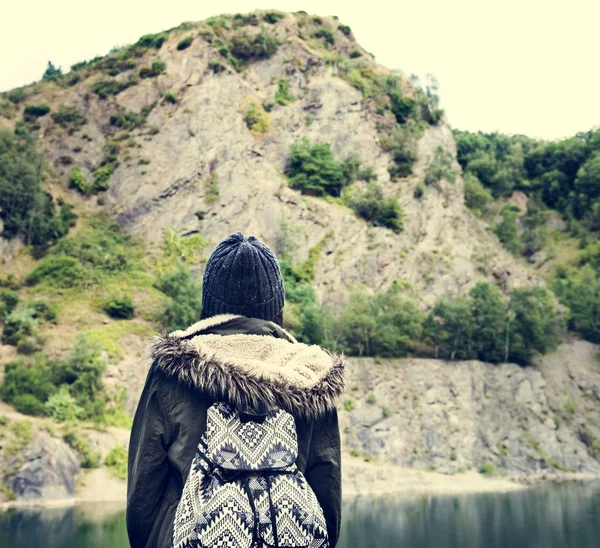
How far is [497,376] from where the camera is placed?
52.7 m

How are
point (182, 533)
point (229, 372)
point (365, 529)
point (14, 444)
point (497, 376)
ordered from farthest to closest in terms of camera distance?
point (497, 376), point (14, 444), point (365, 529), point (229, 372), point (182, 533)

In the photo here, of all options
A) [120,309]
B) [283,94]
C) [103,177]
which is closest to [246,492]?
[120,309]

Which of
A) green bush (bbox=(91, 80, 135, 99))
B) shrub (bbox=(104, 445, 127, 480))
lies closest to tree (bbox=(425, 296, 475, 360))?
shrub (bbox=(104, 445, 127, 480))

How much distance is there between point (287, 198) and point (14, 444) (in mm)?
32370

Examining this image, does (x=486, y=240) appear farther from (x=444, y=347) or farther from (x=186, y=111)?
(x=186, y=111)

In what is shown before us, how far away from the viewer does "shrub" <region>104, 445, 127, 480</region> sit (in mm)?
39125

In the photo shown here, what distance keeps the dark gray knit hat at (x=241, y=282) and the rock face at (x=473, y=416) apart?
141 ft

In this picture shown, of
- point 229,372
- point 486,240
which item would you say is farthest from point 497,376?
point 229,372

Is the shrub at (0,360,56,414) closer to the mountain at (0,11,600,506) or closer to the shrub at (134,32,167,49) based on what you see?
the mountain at (0,11,600,506)

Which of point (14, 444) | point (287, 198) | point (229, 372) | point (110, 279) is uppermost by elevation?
point (287, 198)

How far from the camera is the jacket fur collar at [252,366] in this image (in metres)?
3.38

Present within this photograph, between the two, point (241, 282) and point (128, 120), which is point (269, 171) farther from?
point (241, 282)

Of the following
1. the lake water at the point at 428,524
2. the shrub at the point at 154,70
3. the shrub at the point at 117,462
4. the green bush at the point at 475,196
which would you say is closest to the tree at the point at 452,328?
the lake water at the point at 428,524

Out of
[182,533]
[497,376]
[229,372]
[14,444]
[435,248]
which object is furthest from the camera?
[435,248]
